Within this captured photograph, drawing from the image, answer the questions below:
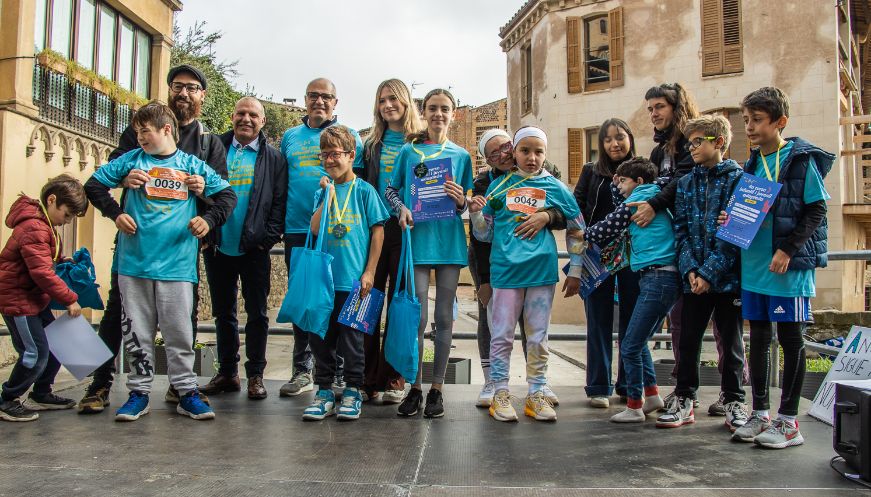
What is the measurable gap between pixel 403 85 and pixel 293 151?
819 mm

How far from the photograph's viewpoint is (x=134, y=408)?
3.65m

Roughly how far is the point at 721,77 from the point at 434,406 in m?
16.4

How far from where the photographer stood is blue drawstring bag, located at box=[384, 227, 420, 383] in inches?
147

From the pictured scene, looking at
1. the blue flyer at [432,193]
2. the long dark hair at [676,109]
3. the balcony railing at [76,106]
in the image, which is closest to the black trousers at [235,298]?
the blue flyer at [432,193]

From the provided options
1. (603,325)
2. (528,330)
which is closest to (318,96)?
(528,330)

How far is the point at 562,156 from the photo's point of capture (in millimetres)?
19531

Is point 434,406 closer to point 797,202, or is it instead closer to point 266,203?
point 266,203

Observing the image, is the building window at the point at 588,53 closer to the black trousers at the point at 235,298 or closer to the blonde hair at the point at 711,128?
the blonde hair at the point at 711,128

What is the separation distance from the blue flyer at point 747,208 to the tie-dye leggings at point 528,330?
3.22 ft

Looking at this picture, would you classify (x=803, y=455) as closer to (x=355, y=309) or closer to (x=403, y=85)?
(x=355, y=309)

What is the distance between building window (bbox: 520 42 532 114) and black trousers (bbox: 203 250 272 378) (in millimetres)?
17825

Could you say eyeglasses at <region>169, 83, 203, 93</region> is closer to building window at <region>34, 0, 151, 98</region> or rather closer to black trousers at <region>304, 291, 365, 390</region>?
black trousers at <region>304, 291, 365, 390</region>

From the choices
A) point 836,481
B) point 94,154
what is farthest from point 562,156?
point 836,481

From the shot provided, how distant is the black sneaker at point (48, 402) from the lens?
3881 mm
